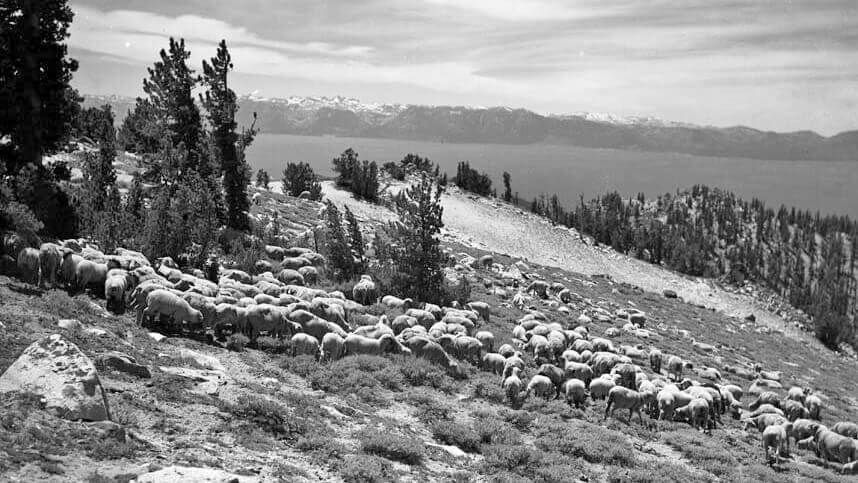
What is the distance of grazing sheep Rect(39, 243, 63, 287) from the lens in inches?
705

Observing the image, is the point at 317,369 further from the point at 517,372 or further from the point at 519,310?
the point at 519,310

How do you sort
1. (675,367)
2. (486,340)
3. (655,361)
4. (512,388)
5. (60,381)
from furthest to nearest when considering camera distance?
1. (675,367)
2. (655,361)
3. (486,340)
4. (512,388)
5. (60,381)

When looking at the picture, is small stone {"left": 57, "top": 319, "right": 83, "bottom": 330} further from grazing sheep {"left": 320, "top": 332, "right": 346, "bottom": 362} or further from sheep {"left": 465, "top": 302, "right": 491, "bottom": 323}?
sheep {"left": 465, "top": 302, "right": 491, "bottom": 323}

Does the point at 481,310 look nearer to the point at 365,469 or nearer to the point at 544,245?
the point at 365,469

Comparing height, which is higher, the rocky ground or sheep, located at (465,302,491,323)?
the rocky ground

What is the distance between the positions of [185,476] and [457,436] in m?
7.36

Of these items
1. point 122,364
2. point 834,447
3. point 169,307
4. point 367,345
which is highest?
point 169,307

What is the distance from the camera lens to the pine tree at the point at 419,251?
3036 cm

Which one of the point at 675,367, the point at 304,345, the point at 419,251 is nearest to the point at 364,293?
the point at 419,251

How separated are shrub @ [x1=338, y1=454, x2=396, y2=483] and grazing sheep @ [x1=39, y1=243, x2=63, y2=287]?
524 inches

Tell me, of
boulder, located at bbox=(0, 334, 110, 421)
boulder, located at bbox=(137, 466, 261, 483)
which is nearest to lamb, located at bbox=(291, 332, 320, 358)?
boulder, located at bbox=(0, 334, 110, 421)

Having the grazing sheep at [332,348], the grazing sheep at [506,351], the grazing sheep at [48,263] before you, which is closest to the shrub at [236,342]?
the grazing sheep at [332,348]

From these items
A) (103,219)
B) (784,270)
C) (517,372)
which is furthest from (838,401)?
(784,270)

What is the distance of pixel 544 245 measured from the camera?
247 feet
